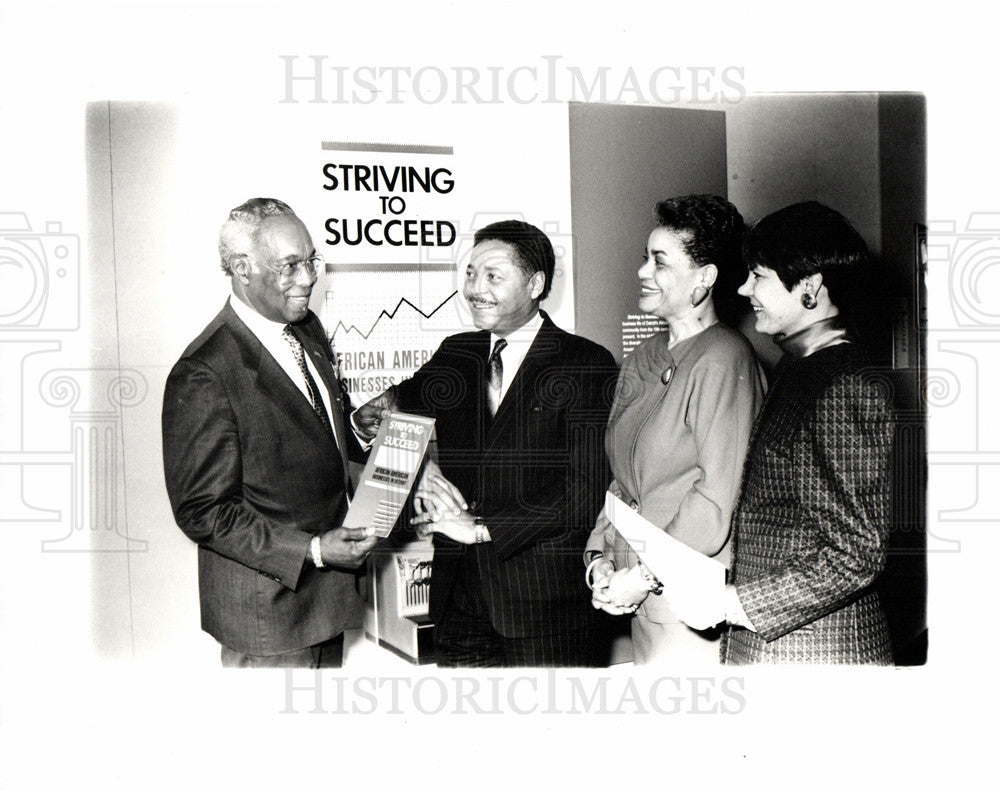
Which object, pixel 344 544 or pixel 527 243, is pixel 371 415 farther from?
pixel 527 243

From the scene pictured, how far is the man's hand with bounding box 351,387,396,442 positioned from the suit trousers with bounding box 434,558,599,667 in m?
0.45

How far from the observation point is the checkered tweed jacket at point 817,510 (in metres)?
1.82

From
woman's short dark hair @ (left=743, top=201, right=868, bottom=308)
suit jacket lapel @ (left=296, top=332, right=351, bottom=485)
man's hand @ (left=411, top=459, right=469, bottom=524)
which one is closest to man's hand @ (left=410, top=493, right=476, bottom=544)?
man's hand @ (left=411, top=459, right=469, bottom=524)

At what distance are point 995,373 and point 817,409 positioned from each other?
2.27ft

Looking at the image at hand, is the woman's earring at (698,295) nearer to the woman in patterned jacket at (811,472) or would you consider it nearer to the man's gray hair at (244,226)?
the woman in patterned jacket at (811,472)

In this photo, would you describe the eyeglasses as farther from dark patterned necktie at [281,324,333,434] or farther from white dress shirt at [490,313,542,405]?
white dress shirt at [490,313,542,405]

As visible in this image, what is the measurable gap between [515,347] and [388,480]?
478mm

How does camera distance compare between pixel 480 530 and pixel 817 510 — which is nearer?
pixel 817 510

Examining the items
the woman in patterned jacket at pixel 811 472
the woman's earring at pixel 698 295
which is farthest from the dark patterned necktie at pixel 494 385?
the woman in patterned jacket at pixel 811 472

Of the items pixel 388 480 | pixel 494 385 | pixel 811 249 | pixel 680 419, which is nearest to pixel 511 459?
pixel 494 385

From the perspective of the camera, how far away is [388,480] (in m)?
2.06

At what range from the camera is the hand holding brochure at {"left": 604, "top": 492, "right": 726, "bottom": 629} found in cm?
195

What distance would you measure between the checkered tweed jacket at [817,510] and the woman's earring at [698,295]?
0.26 metres

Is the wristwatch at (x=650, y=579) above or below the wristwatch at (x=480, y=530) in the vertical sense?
below
